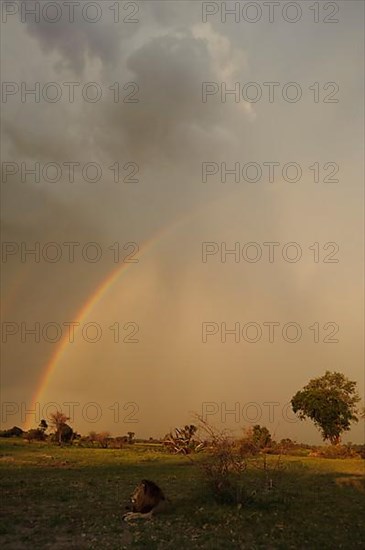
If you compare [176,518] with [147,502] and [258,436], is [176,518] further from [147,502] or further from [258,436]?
[258,436]

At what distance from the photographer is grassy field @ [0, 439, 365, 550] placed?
15078mm

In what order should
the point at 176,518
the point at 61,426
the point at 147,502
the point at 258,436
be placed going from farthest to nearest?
the point at 61,426
the point at 258,436
the point at 147,502
the point at 176,518

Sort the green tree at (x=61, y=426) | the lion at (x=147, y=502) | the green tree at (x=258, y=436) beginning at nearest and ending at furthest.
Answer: the lion at (x=147, y=502)
the green tree at (x=258, y=436)
the green tree at (x=61, y=426)

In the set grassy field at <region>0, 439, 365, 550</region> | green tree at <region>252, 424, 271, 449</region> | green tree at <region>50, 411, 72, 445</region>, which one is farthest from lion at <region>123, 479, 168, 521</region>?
green tree at <region>50, 411, 72, 445</region>

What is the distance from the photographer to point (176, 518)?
59.6 ft

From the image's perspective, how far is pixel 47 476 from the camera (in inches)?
1172

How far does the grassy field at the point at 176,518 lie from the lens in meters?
15.1

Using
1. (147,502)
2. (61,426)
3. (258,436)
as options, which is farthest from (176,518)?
(61,426)

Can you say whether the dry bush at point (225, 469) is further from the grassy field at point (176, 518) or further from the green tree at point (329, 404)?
the green tree at point (329, 404)

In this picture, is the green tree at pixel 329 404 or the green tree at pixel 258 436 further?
the green tree at pixel 329 404

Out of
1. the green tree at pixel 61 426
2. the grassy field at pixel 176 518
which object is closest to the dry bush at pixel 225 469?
the grassy field at pixel 176 518

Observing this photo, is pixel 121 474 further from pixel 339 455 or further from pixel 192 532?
pixel 339 455

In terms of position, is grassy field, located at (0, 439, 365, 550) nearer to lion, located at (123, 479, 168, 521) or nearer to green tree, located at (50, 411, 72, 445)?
lion, located at (123, 479, 168, 521)

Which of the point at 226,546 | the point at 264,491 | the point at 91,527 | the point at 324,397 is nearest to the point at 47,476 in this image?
the point at 264,491
